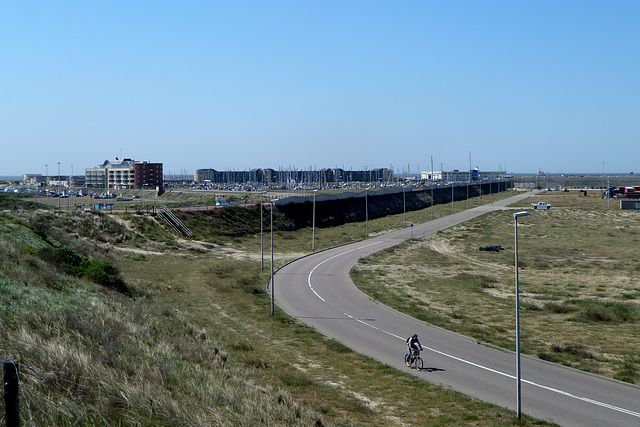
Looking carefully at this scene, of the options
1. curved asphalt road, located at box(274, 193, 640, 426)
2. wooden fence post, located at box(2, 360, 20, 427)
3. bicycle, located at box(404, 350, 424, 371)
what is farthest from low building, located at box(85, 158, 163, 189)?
wooden fence post, located at box(2, 360, 20, 427)

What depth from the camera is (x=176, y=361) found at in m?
15.1

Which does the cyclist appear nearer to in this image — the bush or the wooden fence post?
the wooden fence post

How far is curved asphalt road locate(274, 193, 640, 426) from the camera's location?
16.7 m

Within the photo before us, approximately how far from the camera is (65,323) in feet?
47.5

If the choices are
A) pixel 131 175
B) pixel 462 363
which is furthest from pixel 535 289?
pixel 131 175

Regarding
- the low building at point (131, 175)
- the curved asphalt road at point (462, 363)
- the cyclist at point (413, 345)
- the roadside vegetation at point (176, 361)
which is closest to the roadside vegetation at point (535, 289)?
the curved asphalt road at point (462, 363)

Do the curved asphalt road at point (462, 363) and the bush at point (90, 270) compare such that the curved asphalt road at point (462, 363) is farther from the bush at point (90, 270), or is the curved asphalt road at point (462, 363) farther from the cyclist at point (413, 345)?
the bush at point (90, 270)

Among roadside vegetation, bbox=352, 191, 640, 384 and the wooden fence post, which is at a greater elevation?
the wooden fence post

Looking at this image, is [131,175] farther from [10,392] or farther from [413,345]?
[10,392]

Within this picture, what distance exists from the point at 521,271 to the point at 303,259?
19.3 meters

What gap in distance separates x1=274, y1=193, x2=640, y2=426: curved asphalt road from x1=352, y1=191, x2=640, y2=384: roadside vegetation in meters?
1.23

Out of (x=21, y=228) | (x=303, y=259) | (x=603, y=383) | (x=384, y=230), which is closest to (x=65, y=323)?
(x=603, y=383)

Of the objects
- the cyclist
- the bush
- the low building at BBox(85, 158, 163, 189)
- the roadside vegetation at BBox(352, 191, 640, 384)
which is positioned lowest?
the roadside vegetation at BBox(352, 191, 640, 384)

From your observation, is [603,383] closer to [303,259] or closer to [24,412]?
[24,412]
